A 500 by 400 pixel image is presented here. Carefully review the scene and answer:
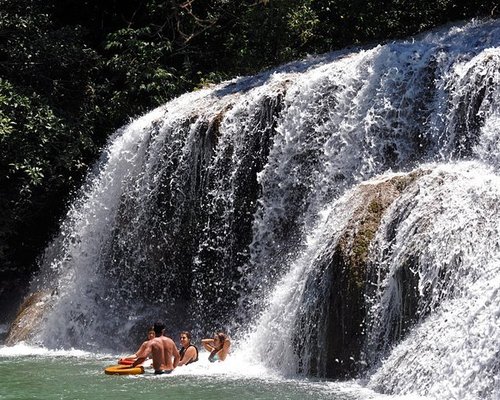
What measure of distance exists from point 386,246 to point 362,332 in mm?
1007

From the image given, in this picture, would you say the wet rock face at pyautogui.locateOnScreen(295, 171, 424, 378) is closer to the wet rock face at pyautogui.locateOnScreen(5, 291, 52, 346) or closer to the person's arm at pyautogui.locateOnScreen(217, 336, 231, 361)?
the person's arm at pyautogui.locateOnScreen(217, 336, 231, 361)

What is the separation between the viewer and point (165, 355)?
11.2m

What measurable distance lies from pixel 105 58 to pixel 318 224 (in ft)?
35.6

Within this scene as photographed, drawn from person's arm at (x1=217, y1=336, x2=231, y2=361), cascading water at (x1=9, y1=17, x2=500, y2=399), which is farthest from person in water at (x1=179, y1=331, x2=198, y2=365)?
cascading water at (x1=9, y1=17, x2=500, y2=399)

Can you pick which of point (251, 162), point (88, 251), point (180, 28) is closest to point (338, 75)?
point (251, 162)

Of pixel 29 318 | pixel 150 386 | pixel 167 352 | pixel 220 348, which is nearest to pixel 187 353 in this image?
pixel 220 348

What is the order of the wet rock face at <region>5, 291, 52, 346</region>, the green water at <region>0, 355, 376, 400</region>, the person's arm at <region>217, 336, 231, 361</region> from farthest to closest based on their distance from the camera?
the wet rock face at <region>5, 291, 52, 346</region> → the person's arm at <region>217, 336, 231, 361</region> → the green water at <region>0, 355, 376, 400</region>

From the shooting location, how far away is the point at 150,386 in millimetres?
10039

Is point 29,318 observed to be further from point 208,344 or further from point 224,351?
point 224,351

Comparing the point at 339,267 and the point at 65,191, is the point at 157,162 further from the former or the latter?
the point at 339,267

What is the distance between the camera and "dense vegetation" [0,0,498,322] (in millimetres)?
17734

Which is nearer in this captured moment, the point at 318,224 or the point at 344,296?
the point at 344,296

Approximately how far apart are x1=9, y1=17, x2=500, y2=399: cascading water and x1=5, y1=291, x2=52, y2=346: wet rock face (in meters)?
0.13

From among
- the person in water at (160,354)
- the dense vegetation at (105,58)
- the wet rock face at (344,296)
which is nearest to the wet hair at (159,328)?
the person in water at (160,354)
